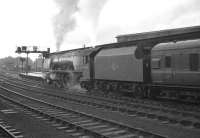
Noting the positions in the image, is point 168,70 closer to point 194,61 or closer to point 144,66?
point 194,61

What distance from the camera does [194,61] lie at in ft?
41.6

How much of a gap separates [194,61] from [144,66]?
12.9 feet

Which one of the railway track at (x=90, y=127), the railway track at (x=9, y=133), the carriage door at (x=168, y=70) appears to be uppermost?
the carriage door at (x=168, y=70)

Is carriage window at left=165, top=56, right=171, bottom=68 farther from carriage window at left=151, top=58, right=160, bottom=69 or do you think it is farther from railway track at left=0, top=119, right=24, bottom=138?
railway track at left=0, top=119, right=24, bottom=138

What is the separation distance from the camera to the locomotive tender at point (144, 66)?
13086 mm

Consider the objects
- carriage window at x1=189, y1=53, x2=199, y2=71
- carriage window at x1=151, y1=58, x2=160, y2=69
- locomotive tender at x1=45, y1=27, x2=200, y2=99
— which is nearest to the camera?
A: carriage window at x1=189, y1=53, x2=199, y2=71

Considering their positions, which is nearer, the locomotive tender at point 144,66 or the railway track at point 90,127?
the railway track at point 90,127

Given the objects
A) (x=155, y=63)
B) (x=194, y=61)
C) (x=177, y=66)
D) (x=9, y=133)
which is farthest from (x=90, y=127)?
(x=155, y=63)

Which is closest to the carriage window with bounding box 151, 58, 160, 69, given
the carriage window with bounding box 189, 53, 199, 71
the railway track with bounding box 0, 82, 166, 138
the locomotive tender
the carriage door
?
the locomotive tender

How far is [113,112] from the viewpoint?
12445 mm

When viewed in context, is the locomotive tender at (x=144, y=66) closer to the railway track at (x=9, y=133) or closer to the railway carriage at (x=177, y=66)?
the railway carriage at (x=177, y=66)

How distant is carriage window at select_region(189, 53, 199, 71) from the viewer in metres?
12.6

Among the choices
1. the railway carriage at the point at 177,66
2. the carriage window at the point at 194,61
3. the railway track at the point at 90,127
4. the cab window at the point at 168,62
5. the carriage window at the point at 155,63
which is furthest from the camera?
the carriage window at the point at 155,63

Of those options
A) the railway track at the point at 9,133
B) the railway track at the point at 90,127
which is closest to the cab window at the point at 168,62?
the railway track at the point at 90,127
